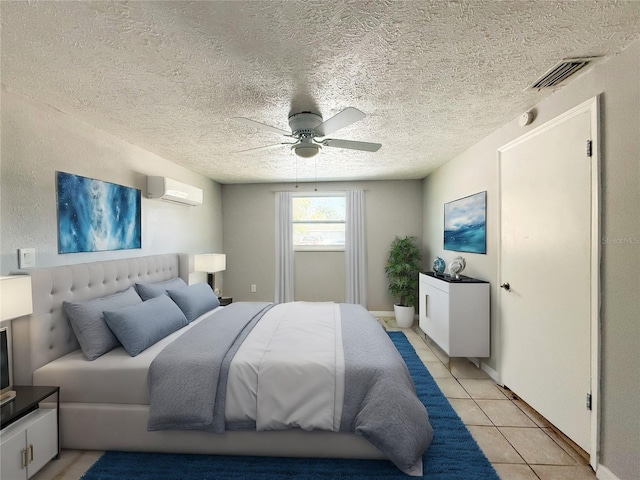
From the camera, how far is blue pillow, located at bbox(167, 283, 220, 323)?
113 inches

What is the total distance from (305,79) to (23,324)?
2372 mm

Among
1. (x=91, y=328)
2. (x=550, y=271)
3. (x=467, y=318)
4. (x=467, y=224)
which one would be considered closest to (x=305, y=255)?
(x=467, y=224)

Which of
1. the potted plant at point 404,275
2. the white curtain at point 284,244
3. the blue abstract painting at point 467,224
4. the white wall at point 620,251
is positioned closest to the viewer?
the white wall at point 620,251

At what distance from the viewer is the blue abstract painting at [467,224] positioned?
9.77 ft

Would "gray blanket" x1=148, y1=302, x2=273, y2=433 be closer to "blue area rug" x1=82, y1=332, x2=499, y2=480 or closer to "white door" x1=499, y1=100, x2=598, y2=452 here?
"blue area rug" x1=82, y1=332, x2=499, y2=480

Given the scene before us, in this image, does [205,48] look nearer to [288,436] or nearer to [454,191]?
[288,436]

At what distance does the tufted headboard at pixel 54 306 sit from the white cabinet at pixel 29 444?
1.07 feet

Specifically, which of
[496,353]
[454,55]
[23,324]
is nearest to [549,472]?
[496,353]

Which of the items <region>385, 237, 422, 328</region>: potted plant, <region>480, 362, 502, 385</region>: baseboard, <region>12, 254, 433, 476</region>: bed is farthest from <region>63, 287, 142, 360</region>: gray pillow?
<region>385, 237, 422, 328</region>: potted plant

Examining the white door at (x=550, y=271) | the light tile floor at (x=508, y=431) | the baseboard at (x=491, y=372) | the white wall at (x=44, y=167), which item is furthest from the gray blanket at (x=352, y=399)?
the baseboard at (x=491, y=372)

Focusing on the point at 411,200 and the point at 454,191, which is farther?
the point at 411,200

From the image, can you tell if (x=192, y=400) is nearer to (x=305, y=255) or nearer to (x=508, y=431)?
(x=508, y=431)

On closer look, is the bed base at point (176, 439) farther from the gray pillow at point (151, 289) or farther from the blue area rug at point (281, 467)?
the gray pillow at point (151, 289)

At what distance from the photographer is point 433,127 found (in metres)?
2.63
